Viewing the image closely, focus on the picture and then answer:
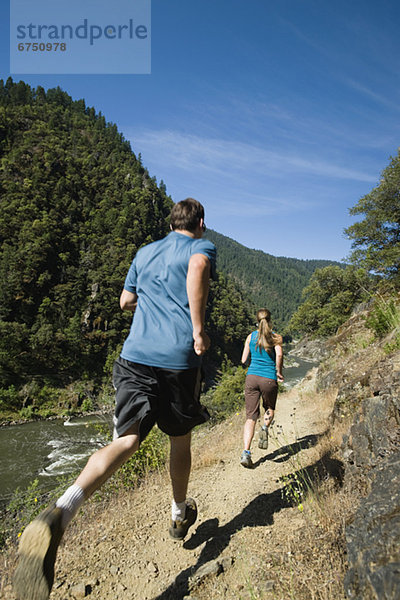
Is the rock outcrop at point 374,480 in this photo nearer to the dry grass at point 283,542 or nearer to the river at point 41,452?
the dry grass at point 283,542

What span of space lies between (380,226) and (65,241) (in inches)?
2612

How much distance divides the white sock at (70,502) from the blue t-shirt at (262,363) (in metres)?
2.84

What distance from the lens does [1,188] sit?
242 ft

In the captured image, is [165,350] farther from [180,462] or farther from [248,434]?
[248,434]

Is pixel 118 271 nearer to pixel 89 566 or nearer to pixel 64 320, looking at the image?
pixel 64 320

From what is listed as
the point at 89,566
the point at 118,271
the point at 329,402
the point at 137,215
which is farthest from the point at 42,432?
the point at 137,215

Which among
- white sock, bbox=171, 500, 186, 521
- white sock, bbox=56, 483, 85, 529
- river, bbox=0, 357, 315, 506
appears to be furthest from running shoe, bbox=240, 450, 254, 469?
river, bbox=0, 357, 315, 506

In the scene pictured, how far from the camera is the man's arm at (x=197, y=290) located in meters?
1.71

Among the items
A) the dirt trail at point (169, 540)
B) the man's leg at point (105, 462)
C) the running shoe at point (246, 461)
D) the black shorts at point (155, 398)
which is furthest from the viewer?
the running shoe at point (246, 461)

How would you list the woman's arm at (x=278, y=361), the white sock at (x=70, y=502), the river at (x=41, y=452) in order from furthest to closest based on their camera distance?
the river at (x=41, y=452) < the woman's arm at (x=278, y=361) < the white sock at (x=70, y=502)

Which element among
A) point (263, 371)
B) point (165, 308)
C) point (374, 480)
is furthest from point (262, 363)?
point (165, 308)

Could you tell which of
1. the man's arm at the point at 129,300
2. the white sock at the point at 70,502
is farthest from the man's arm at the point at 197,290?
the white sock at the point at 70,502

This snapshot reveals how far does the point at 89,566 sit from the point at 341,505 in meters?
1.67

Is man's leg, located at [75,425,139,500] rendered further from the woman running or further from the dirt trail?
the woman running
